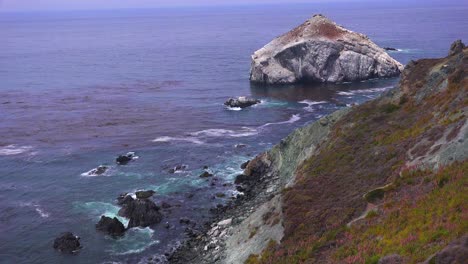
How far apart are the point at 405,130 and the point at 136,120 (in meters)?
68.3

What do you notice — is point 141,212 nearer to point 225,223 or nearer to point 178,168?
point 225,223

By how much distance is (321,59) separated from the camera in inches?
5487

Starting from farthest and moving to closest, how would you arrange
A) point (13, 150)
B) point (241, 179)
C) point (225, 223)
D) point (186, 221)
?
1. point (13, 150)
2. point (241, 179)
3. point (186, 221)
4. point (225, 223)

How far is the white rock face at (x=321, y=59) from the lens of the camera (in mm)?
139250

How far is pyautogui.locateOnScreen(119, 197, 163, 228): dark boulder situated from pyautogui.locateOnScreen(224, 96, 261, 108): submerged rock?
5821 cm

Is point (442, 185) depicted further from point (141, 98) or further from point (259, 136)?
point (141, 98)

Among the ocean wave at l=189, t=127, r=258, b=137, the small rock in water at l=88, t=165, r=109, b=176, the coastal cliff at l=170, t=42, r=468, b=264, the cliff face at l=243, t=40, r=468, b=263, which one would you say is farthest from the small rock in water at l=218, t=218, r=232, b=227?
the ocean wave at l=189, t=127, r=258, b=137

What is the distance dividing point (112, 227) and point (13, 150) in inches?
1634

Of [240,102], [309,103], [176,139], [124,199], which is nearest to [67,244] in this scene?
[124,199]

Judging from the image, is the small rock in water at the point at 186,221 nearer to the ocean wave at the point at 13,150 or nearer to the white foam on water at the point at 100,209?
the white foam on water at the point at 100,209

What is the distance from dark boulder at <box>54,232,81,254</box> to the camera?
54.6m

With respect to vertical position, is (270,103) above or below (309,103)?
below

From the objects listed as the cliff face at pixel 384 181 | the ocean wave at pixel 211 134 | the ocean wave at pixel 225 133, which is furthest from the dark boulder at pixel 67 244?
the ocean wave at pixel 225 133

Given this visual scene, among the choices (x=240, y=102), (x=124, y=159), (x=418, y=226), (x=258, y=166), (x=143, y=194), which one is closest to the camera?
Answer: (x=418, y=226)
